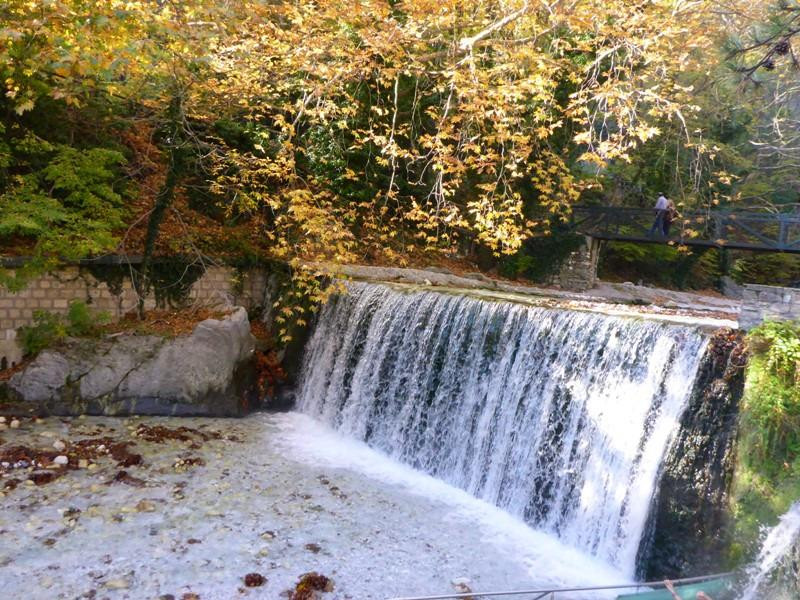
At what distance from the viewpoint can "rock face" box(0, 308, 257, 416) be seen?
7604mm

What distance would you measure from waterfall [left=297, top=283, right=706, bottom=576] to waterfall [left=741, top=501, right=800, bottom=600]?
0.98m

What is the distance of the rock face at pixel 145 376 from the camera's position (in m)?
7.60

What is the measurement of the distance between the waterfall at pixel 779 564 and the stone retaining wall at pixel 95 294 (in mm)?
8168

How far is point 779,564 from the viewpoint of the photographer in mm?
4066

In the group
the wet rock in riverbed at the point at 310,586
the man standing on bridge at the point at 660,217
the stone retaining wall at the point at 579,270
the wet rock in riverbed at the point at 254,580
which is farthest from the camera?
the stone retaining wall at the point at 579,270

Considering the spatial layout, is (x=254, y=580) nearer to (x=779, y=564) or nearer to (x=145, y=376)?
(x=779, y=564)

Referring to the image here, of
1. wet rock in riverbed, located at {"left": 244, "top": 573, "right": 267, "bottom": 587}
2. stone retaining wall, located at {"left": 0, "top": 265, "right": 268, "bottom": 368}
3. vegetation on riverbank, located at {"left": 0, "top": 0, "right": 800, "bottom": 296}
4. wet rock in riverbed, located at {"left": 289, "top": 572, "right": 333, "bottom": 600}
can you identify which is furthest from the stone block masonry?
stone retaining wall, located at {"left": 0, "top": 265, "right": 268, "bottom": 368}

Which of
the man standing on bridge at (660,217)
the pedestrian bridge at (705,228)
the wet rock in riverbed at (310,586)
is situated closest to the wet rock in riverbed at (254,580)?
the wet rock in riverbed at (310,586)

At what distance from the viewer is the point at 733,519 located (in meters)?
4.49

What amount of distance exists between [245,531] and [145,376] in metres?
3.80

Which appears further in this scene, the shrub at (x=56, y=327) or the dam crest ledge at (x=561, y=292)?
the dam crest ledge at (x=561, y=292)

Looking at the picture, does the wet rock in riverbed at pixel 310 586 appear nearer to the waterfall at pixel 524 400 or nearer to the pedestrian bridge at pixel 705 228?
the waterfall at pixel 524 400

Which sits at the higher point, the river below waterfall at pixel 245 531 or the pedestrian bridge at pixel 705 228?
the pedestrian bridge at pixel 705 228

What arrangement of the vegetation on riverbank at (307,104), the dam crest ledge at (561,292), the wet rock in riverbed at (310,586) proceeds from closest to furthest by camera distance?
the wet rock in riverbed at (310,586)
the vegetation on riverbank at (307,104)
the dam crest ledge at (561,292)
